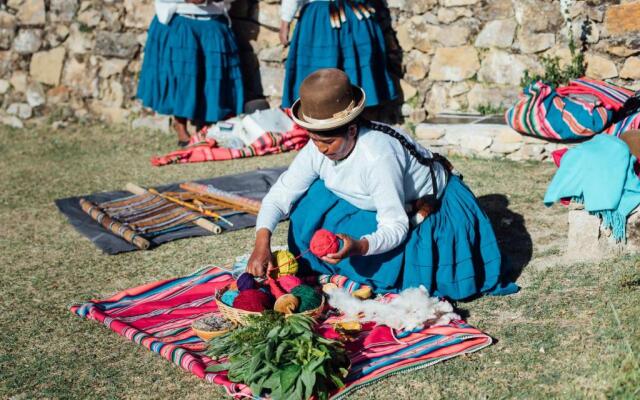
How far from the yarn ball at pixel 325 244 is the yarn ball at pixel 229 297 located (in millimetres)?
493

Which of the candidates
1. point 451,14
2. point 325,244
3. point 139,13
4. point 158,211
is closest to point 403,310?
point 325,244

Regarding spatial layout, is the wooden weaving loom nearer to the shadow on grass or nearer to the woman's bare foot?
the shadow on grass

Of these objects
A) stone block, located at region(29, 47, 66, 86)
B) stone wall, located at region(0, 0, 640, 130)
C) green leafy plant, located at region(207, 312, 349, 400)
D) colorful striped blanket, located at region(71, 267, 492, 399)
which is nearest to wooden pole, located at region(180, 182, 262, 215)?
colorful striped blanket, located at region(71, 267, 492, 399)

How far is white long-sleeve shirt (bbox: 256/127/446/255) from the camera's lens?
3.59 metres

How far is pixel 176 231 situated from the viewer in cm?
531

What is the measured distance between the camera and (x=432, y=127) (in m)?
6.85

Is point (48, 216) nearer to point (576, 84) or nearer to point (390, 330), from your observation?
point (390, 330)

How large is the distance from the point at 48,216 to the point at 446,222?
3182mm

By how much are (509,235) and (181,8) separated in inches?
164

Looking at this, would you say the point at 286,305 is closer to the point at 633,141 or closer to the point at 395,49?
the point at 633,141

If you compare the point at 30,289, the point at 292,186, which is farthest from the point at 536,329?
the point at 30,289

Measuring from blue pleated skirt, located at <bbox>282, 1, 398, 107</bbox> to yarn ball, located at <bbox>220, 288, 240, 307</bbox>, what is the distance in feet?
12.6

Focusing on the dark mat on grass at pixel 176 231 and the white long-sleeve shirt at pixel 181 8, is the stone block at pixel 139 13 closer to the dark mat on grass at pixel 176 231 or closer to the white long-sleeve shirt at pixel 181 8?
the white long-sleeve shirt at pixel 181 8

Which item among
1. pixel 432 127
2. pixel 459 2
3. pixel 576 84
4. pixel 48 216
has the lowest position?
pixel 48 216
